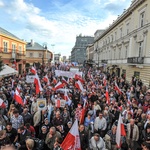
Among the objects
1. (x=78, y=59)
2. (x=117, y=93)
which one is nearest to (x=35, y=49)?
(x=117, y=93)

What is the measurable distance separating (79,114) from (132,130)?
241 cm

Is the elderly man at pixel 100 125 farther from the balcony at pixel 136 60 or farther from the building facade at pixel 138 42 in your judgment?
the balcony at pixel 136 60

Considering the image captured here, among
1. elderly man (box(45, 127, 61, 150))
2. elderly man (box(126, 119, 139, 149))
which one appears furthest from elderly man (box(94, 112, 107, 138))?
elderly man (box(45, 127, 61, 150))

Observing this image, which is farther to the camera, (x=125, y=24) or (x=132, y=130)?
(x=125, y=24)

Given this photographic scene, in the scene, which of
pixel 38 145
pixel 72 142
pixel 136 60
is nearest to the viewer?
pixel 72 142

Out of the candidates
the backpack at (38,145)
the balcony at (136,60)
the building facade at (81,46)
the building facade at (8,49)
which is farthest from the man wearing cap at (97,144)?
the building facade at (81,46)

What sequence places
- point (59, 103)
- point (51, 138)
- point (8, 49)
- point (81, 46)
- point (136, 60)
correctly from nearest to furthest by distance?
1. point (51, 138)
2. point (59, 103)
3. point (136, 60)
4. point (8, 49)
5. point (81, 46)

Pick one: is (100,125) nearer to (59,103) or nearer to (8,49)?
(59,103)

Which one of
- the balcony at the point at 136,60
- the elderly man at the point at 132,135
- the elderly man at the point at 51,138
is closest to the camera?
→ the elderly man at the point at 51,138

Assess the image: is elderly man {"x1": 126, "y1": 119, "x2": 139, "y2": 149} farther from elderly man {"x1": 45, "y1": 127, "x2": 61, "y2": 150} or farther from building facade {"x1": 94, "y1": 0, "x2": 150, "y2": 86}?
building facade {"x1": 94, "y1": 0, "x2": 150, "y2": 86}

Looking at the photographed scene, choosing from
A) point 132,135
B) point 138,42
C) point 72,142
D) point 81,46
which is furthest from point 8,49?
→ point 81,46

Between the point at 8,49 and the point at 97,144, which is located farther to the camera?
the point at 8,49

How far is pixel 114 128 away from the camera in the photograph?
19.0 ft

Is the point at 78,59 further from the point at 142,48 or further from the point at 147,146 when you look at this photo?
the point at 147,146
